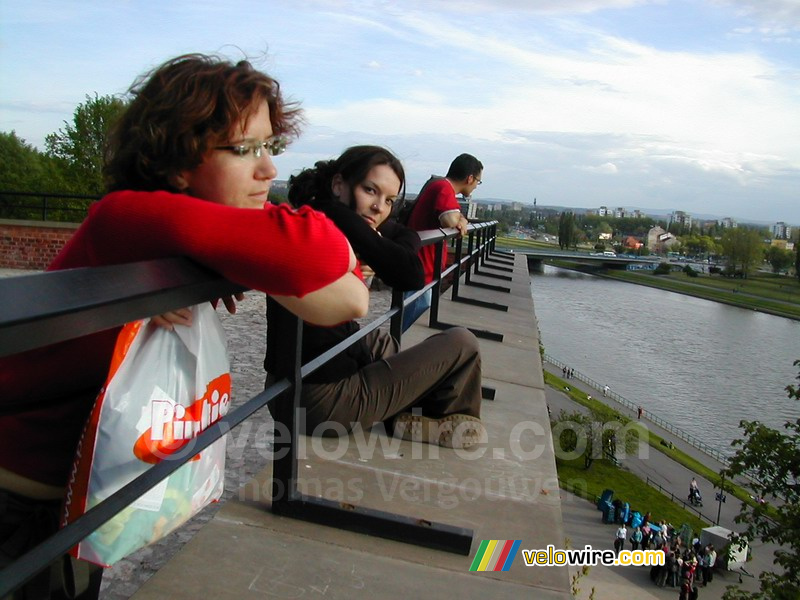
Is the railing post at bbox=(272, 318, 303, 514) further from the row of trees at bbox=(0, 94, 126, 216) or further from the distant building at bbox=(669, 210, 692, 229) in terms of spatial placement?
the distant building at bbox=(669, 210, 692, 229)

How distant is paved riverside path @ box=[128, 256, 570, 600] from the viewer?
5.90ft

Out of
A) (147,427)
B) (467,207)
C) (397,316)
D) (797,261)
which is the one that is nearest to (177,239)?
(147,427)

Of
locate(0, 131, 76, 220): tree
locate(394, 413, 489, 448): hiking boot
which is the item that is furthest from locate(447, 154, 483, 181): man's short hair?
locate(0, 131, 76, 220): tree

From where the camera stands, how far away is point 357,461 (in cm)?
264

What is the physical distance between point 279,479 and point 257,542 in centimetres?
22

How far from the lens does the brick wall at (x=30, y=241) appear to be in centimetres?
1333

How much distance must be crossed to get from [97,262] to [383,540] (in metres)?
1.20

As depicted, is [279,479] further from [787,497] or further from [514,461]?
[787,497]

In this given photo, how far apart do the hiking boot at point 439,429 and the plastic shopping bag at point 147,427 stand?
1.60 m

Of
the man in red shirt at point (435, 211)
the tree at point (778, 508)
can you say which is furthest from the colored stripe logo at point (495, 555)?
the tree at point (778, 508)

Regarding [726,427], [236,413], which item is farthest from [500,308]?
[726,427]

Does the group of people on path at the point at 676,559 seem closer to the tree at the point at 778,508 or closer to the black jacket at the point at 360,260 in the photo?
the tree at the point at 778,508

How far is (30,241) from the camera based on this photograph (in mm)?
13430

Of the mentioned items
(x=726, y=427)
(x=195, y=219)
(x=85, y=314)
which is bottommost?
(x=726, y=427)
